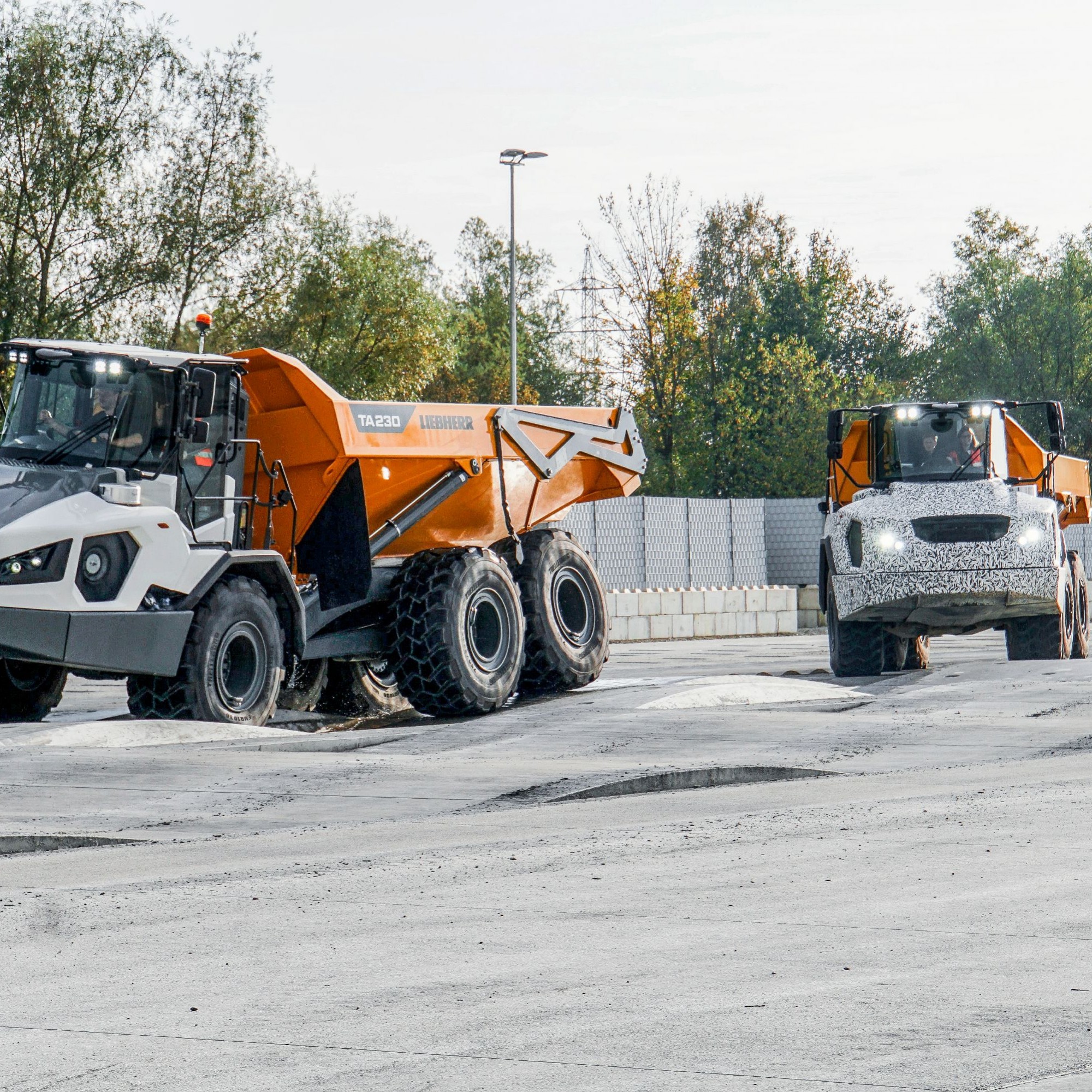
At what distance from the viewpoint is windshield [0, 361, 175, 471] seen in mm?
12359

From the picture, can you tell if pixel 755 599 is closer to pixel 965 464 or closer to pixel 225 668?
pixel 965 464

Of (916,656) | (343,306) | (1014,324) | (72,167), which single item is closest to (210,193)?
(72,167)

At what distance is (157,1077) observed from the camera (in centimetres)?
419

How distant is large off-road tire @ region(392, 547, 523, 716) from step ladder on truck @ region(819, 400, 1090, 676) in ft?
12.6

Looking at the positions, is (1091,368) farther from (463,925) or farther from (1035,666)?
(463,925)

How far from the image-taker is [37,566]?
11555mm

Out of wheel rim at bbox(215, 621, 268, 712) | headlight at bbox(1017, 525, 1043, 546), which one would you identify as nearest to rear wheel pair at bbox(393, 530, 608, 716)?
wheel rim at bbox(215, 621, 268, 712)

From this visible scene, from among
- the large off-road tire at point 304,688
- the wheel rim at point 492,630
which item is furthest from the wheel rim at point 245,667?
the wheel rim at point 492,630

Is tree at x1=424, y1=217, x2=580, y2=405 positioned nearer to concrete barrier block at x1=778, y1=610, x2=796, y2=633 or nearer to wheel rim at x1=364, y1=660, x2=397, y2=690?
concrete barrier block at x1=778, y1=610, x2=796, y2=633

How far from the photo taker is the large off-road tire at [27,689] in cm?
1337

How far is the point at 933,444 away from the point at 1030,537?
1.40 m

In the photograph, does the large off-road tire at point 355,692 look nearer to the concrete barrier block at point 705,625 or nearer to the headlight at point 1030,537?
the headlight at point 1030,537

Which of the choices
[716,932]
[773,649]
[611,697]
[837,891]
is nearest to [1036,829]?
[837,891]

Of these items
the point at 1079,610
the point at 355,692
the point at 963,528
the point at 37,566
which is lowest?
the point at 355,692
